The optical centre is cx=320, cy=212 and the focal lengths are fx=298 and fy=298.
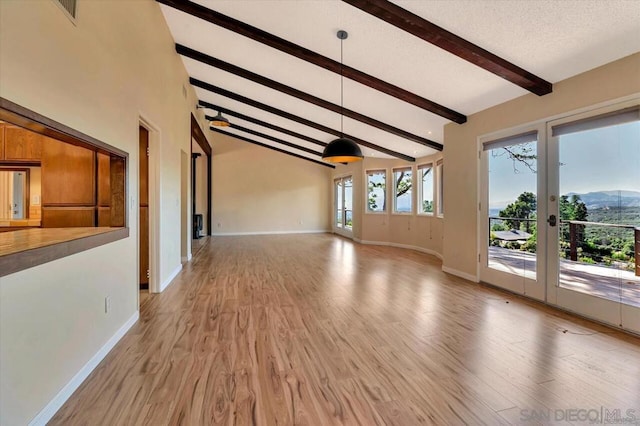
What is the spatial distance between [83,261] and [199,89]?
17.7 feet

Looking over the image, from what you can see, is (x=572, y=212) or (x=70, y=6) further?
(x=572, y=212)

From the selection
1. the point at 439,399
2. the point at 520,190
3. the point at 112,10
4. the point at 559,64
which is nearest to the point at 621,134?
the point at 559,64

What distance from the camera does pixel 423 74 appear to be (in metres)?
3.78

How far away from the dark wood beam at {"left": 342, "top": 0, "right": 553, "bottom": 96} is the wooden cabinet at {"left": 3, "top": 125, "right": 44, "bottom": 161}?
3.03 m

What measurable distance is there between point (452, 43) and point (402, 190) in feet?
17.3

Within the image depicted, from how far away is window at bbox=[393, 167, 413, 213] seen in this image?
7805 millimetres

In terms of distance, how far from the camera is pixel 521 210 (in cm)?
381

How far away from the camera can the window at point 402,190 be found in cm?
780

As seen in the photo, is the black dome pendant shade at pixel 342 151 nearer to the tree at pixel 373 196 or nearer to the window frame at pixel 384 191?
the window frame at pixel 384 191

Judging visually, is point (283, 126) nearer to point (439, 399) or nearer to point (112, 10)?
point (112, 10)

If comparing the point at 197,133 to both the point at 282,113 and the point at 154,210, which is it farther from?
the point at 154,210

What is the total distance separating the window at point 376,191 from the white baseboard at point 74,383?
684cm

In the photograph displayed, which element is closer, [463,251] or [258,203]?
[463,251]

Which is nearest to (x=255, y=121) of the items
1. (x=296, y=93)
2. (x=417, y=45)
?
(x=296, y=93)
